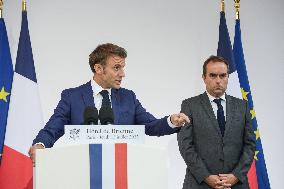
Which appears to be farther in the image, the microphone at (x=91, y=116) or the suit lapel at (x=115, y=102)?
the suit lapel at (x=115, y=102)

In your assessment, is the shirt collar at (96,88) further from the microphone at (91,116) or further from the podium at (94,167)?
the podium at (94,167)

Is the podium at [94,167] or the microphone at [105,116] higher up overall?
the microphone at [105,116]

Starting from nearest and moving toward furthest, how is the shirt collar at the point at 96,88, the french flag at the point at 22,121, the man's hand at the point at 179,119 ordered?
1. the man's hand at the point at 179,119
2. the shirt collar at the point at 96,88
3. the french flag at the point at 22,121

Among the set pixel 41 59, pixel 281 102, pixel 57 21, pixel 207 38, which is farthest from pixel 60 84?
pixel 281 102

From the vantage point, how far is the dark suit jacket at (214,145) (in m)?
3.14

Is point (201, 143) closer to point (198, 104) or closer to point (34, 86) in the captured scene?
point (198, 104)

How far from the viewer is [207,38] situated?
481 cm

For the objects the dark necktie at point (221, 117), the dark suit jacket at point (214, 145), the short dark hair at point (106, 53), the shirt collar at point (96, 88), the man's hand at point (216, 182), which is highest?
the short dark hair at point (106, 53)

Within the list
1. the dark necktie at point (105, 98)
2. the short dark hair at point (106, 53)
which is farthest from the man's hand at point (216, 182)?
the short dark hair at point (106, 53)

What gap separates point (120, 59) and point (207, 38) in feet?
7.63

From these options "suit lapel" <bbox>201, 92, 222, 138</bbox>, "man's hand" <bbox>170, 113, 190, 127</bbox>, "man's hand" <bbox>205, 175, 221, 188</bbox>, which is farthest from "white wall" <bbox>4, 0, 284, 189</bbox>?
"man's hand" <bbox>170, 113, 190, 127</bbox>

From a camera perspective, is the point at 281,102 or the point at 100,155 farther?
the point at 281,102

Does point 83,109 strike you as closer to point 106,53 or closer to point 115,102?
point 115,102

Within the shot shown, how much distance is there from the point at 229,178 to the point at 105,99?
3.53 feet
